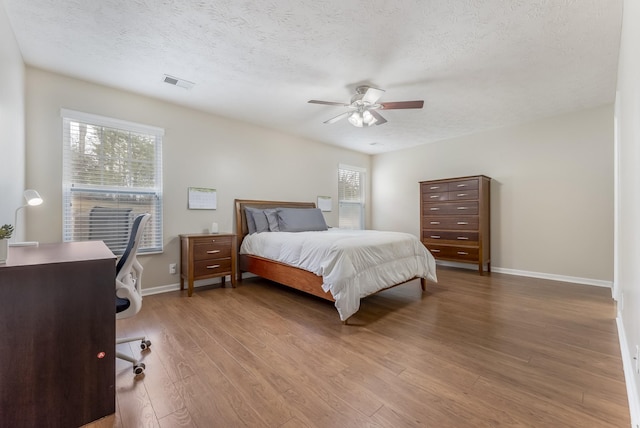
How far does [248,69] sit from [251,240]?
2226 millimetres

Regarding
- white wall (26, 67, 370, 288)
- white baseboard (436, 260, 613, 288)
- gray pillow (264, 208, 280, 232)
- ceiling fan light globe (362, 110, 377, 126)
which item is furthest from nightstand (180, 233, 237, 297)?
white baseboard (436, 260, 613, 288)

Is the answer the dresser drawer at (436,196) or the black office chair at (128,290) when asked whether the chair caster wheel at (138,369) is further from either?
the dresser drawer at (436,196)

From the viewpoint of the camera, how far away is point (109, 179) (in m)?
3.15

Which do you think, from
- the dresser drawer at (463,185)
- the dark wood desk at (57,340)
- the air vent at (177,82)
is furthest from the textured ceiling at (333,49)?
the dark wood desk at (57,340)

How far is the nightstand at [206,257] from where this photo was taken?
3.37 metres

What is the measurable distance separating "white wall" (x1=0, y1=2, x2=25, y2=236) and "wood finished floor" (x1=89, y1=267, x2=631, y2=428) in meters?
1.32

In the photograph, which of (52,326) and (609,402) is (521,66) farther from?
(52,326)

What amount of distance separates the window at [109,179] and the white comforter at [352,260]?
159cm

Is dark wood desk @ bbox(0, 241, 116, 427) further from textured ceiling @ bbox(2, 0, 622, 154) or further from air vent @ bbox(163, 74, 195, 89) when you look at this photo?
air vent @ bbox(163, 74, 195, 89)

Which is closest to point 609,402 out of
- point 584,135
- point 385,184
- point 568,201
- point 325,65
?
point 325,65

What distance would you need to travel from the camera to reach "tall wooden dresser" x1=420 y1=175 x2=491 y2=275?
172 inches

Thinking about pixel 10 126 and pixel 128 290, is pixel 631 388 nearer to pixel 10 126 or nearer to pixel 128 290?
pixel 128 290

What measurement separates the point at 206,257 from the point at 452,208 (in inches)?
157

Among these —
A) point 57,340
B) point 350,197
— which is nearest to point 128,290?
point 57,340
